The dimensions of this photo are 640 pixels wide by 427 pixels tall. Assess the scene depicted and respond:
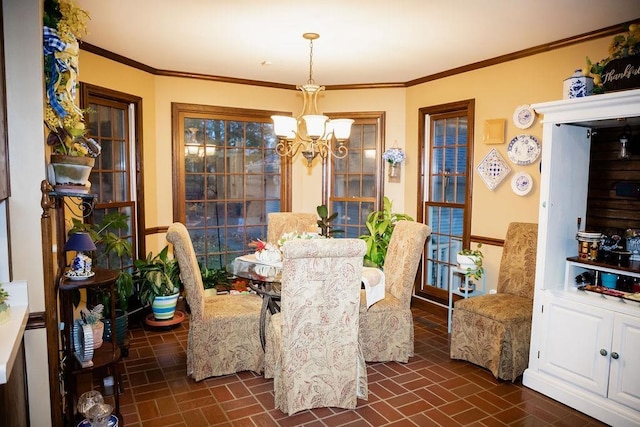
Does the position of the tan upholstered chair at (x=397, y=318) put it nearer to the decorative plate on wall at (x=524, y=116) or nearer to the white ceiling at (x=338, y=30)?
the decorative plate on wall at (x=524, y=116)

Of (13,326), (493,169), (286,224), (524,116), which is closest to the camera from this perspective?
(13,326)

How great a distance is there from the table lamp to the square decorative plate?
346 centimetres

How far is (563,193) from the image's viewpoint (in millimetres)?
3174

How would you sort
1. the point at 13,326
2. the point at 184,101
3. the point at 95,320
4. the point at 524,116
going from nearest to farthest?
1. the point at 13,326
2. the point at 95,320
3. the point at 524,116
4. the point at 184,101

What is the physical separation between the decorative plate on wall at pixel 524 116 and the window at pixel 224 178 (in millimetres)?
2730

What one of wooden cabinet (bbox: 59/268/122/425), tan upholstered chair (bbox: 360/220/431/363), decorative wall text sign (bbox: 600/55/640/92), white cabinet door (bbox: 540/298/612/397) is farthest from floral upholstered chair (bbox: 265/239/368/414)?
decorative wall text sign (bbox: 600/55/640/92)

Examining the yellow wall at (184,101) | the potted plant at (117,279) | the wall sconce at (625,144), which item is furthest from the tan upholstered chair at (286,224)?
the wall sconce at (625,144)

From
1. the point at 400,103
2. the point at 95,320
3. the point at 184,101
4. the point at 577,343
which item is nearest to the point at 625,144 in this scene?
the point at 577,343

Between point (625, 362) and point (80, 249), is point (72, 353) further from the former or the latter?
point (625, 362)

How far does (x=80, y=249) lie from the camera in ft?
8.14

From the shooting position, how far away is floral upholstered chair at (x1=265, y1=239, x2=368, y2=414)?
264cm

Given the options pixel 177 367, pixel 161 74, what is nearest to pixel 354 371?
pixel 177 367

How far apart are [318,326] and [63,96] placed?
1.87 metres

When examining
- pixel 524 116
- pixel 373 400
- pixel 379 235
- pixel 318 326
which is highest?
pixel 524 116
